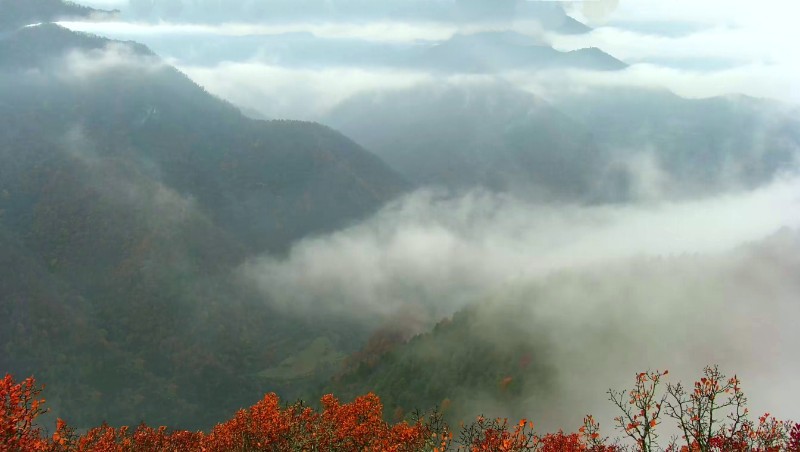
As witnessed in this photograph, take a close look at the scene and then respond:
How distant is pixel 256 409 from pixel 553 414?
128248 millimetres

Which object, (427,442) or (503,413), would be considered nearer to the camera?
(427,442)

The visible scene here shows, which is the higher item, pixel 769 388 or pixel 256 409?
pixel 769 388

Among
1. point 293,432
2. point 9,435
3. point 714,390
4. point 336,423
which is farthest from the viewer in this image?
point 336,423

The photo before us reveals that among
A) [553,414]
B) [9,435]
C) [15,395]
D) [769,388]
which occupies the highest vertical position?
[769,388]

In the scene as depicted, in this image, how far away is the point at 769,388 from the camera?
185 metres

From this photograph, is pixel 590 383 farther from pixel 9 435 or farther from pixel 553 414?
pixel 9 435

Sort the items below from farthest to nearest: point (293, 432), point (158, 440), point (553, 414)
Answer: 1. point (553, 414)
2. point (158, 440)
3. point (293, 432)

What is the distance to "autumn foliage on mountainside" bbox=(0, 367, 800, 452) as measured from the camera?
48344 millimetres

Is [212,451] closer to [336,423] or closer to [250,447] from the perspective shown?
[250,447]

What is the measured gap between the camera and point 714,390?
51.5 metres

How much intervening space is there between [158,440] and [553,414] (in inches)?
5097

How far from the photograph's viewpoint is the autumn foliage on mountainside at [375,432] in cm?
4834

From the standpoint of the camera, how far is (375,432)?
70.1 metres

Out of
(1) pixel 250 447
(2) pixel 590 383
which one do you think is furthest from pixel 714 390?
(2) pixel 590 383
